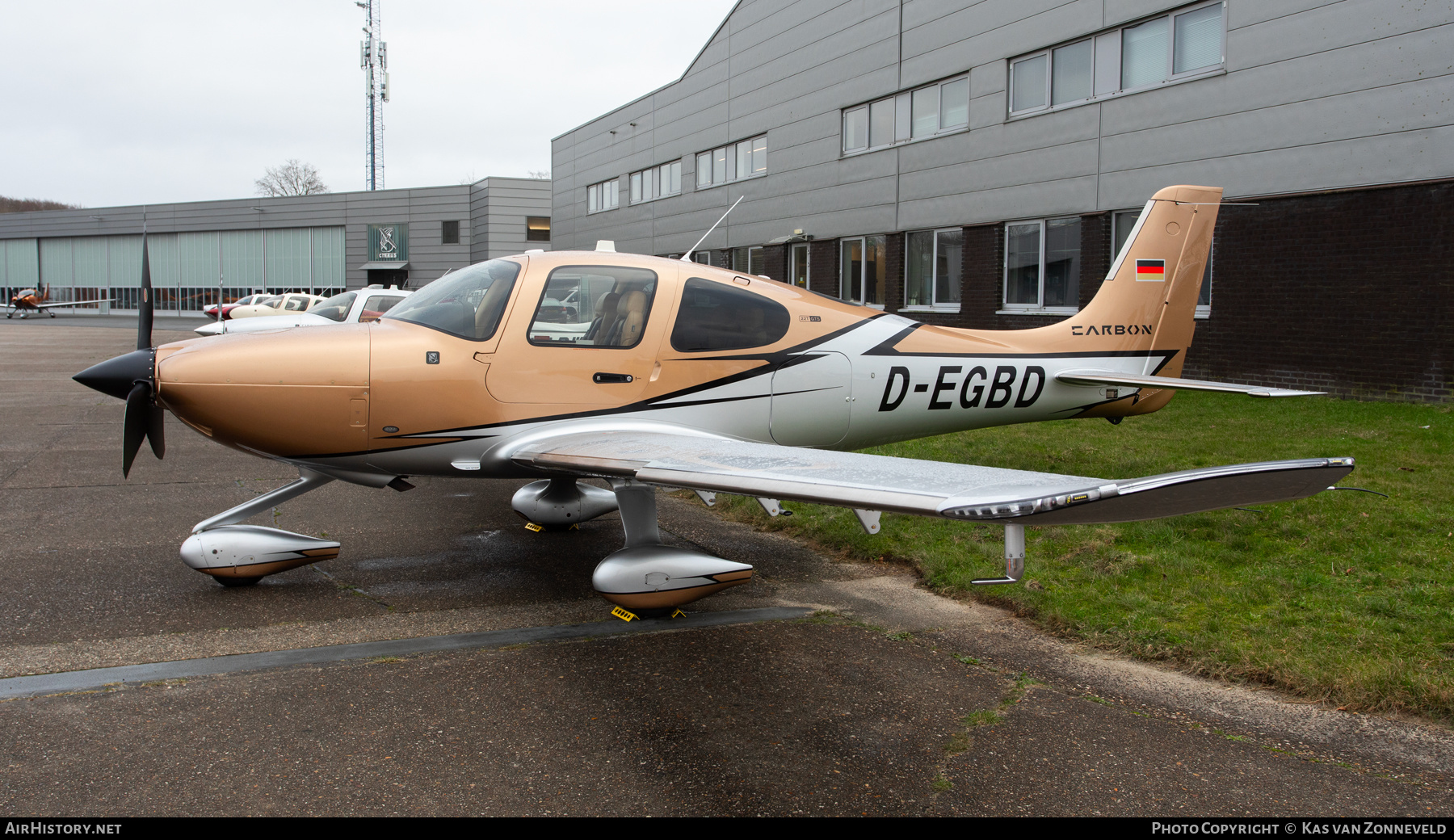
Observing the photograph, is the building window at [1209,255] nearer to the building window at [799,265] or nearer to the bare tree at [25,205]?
the building window at [799,265]

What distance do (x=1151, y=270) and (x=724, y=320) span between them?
13.4ft

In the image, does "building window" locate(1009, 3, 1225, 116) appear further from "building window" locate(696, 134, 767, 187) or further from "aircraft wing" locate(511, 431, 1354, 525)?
"aircraft wing" locate(511, 431, 1354, 525)

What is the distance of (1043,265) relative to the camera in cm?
1792

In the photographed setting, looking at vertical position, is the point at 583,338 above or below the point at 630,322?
below

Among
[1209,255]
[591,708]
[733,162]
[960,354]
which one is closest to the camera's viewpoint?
[591,708]

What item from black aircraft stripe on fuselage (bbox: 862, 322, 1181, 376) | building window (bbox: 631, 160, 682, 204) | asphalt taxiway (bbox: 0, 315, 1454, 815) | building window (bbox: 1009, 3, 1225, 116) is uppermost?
building window (bbox: 631, 160, 682, 204)

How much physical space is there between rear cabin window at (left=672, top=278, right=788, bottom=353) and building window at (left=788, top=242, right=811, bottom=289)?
19620 mm

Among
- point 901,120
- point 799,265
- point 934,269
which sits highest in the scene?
point 901,120

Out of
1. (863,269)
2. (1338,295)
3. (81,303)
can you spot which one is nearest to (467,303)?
(1338,295)

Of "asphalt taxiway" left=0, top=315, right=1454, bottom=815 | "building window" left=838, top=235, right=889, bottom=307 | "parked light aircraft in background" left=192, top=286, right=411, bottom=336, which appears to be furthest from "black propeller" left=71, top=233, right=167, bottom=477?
"building window" left=838, top=235, right=889, bottom=307

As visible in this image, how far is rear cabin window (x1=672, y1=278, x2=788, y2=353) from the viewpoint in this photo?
19.3 feet

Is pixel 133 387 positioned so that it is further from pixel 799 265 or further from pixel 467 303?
pixel 799 265

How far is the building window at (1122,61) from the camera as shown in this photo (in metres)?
15.0

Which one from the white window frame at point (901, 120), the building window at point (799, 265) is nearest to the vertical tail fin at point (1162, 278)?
the white window frame at point (901, 120)
